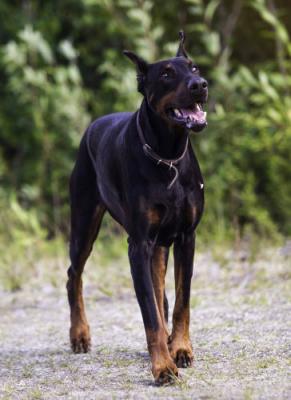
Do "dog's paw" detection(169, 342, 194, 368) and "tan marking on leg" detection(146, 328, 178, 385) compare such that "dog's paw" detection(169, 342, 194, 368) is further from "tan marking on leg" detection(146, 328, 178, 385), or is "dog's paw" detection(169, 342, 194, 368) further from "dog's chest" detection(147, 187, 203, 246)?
"dog's chest" detection(147, 187, 203, 246)

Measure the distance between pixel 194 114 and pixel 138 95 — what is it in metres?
5.57

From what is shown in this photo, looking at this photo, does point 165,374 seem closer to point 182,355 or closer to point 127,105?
point 182,355

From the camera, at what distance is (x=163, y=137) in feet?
17.7

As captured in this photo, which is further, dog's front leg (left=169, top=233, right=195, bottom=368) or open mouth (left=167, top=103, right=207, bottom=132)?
dog's front leg (left=169, top=233, right=195, bottom=368)

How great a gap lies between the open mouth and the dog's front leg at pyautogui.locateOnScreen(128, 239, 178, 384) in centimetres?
66

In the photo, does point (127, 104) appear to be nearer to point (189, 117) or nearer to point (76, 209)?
point (76, 209)

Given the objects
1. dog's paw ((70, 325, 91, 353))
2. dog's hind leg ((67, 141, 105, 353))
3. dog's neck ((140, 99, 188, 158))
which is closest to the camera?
dog's neck ((140, 99, 188, 158))

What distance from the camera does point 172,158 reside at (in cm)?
536

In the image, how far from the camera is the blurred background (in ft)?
32.7

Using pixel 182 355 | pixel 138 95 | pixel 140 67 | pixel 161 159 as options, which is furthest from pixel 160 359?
pixel 138 95

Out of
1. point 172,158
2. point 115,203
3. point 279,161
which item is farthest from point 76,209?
point 279,161

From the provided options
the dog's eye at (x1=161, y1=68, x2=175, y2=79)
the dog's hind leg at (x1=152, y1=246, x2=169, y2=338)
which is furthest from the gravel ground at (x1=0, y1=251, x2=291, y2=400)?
the dog's eye at (x1=161, y1=68, x2=175, y2=79)

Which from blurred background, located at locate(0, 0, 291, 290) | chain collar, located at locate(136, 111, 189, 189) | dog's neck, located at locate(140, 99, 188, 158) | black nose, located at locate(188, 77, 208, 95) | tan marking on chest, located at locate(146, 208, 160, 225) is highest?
blurred background, located at locate(0, 0, 291, 290)

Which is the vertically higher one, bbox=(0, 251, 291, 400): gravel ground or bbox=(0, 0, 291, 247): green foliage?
bbox=(0, 0, 291, 247): green foliage
